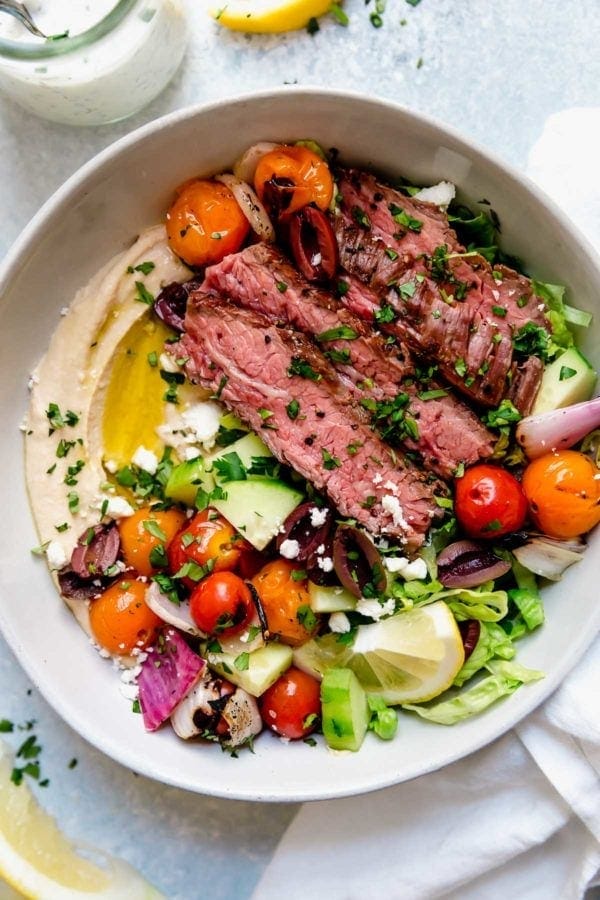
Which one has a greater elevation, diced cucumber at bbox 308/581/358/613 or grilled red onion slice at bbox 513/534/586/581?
grilled red onion slice at bbox 513/534/586/581

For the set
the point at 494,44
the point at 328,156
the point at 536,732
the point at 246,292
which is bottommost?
the point at 536,732

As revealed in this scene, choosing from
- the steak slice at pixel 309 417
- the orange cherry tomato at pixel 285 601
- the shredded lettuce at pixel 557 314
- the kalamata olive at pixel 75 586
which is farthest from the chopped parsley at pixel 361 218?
the kalamata olive at pixel 75 586

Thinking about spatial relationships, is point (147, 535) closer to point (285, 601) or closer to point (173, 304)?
point (285, 601)

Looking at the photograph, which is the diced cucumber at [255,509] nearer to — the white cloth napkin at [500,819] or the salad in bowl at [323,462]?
the salad in bowl at [323,462]

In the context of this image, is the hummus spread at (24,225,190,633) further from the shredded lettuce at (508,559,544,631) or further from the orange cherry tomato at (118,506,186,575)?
the shredded lettuce at (508,559,544,631)

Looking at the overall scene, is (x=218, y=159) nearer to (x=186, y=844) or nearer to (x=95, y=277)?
(x=95, y=277)

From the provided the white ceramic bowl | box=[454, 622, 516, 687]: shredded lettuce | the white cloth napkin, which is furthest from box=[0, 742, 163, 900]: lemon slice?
box=[454, 622, 516, 687]: shredded lettuce

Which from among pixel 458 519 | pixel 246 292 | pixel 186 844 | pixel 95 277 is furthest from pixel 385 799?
pixel 95 277
